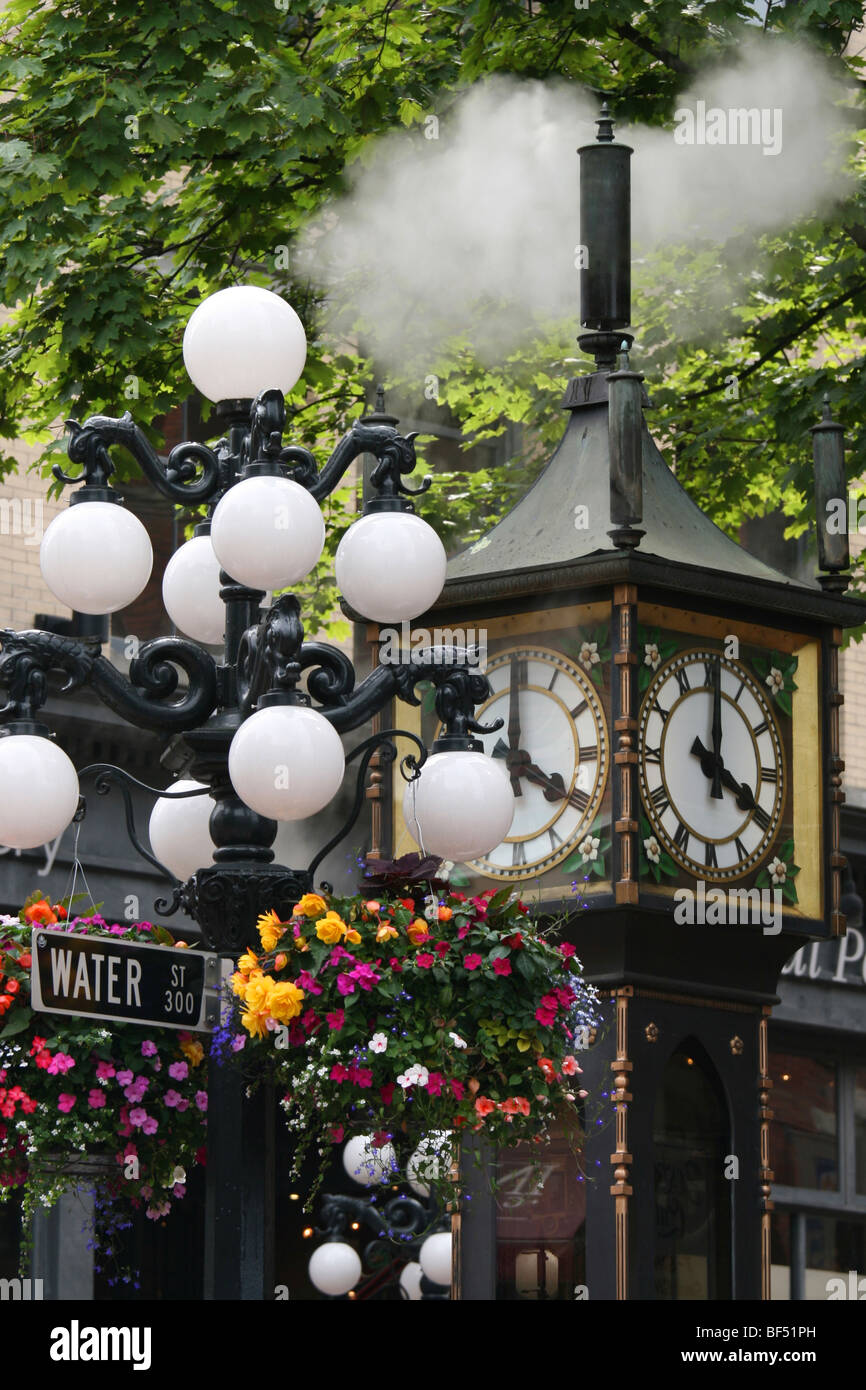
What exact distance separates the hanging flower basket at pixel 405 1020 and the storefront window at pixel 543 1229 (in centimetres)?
106

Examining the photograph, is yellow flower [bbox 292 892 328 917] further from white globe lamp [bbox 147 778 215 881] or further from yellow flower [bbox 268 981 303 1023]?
white globe lamp [bbox 147 778 215 881]

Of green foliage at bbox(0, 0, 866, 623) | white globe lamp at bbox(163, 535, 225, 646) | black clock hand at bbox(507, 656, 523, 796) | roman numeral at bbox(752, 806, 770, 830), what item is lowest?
roman numeral at bbox(752, 806, 770, 830)

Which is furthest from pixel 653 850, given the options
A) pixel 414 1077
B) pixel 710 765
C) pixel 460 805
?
pixel 414 1077

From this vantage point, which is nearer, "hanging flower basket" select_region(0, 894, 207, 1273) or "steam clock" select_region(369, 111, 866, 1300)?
"hanging flower basket" select_region(0, 894, 207, 1273)

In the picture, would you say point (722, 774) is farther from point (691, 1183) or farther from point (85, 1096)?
point (85, 1096)

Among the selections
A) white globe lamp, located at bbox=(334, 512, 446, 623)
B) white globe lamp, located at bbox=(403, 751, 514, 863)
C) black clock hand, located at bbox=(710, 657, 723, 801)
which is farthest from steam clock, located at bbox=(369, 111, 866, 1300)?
white globe lamp, located at bbox=(334, 512, 446, 623)

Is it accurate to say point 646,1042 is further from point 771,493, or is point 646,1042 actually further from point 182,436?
point 182,436

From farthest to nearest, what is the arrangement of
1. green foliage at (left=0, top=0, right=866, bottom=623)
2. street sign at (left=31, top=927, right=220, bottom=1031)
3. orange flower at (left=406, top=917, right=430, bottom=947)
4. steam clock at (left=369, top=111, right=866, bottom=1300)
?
1. green foliage at (left=0, top=0, right=866, bottom=623)
2. steam clock at (left=369, top=111, right=866, bottom=1300)
3. orange flower at (left=406, top=917, right=430, bottom=947)
4. street sign at (left=31, top=927, right=220, bottom=1031)

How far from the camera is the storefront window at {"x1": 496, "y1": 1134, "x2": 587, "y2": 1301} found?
6516 mm

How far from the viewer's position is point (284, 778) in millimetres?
5324

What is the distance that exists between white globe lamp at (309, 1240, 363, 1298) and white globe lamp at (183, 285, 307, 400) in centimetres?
588

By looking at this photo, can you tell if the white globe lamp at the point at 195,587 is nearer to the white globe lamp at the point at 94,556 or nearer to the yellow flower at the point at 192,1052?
the white globe lamp at the point at 94,556

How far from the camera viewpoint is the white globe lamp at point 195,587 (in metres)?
6.51
